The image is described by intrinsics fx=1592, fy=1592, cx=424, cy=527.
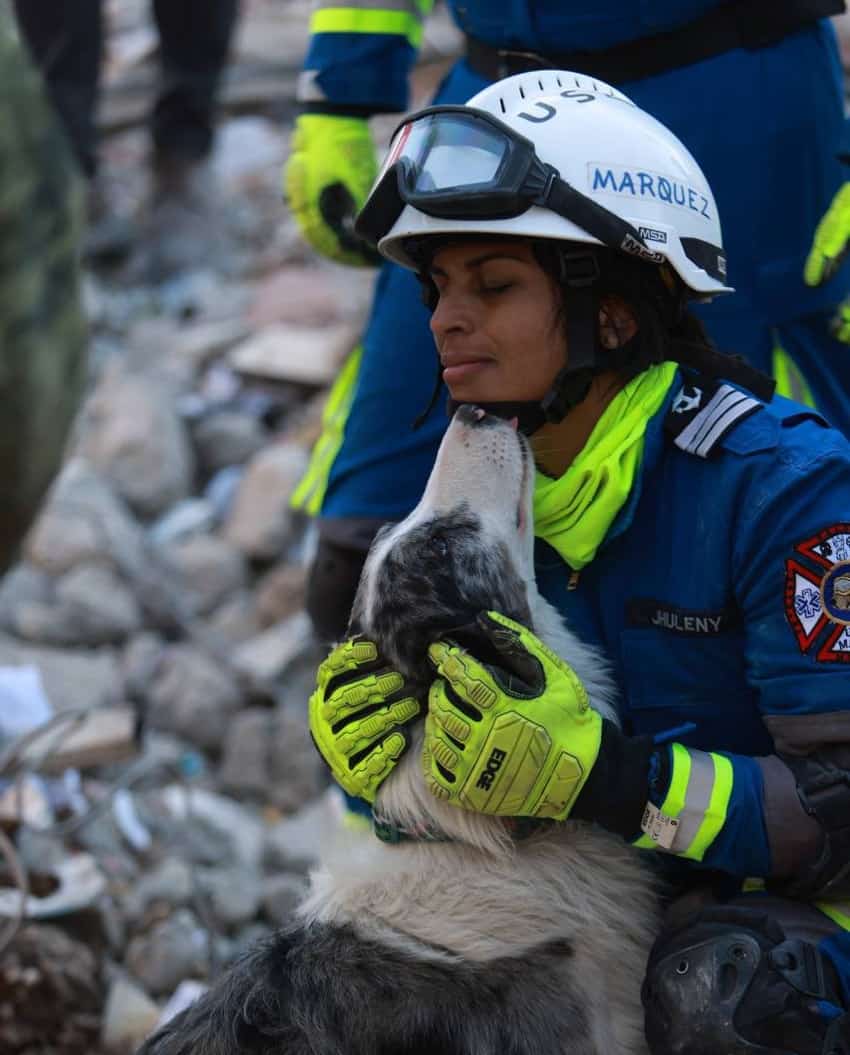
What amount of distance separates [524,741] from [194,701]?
140 inches

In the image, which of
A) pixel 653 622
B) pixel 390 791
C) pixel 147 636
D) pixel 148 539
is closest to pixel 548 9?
pixel 653 622

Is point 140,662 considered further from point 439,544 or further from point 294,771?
point 439,544

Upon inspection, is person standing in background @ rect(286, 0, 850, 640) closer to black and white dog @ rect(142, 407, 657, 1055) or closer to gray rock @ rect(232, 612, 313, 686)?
black and white dog @ rect(142, 407, 657, 1055)

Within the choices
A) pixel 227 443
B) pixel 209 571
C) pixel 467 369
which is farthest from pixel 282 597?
pixel 467 369

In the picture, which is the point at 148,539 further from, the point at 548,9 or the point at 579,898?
the point at 579,898

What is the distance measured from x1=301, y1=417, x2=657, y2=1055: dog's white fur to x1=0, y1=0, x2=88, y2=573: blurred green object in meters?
0.69

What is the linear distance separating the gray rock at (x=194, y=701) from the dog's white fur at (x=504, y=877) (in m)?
3.09

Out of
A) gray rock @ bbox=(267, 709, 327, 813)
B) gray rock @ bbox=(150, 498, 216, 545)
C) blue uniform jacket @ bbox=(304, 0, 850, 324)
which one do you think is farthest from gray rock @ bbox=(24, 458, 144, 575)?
blue uniform jacket @ bbox=(304, 0, 850, 324)

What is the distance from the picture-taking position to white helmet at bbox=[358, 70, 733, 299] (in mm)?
2678

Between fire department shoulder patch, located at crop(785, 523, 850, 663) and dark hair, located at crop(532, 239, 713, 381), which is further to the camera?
dark hair, located at crop(532, 239, 713, 381)

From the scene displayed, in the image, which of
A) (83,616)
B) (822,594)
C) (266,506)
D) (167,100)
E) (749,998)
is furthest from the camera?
(167,100)

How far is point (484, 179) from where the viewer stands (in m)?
2.66

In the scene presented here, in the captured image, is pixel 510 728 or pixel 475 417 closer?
pixel 510 728

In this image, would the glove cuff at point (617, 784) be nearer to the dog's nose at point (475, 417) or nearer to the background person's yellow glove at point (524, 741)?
the background person's yellow glove at point (524, 741)
